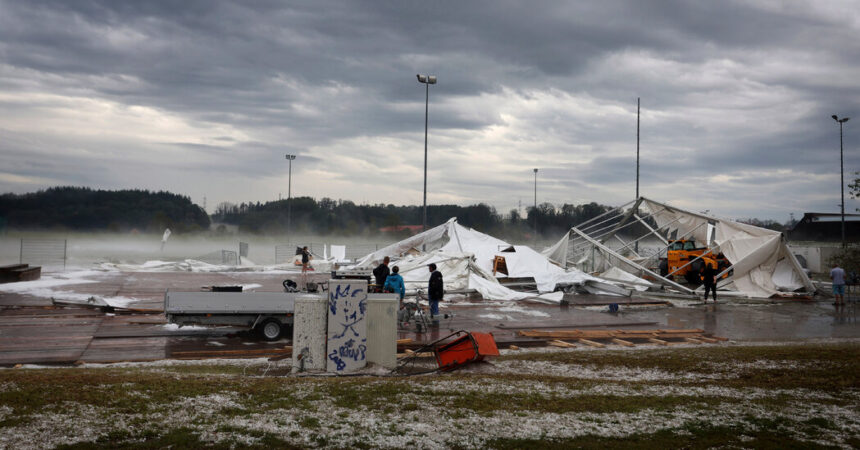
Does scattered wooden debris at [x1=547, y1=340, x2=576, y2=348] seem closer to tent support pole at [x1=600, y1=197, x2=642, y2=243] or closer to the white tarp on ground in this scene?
the white tarp on ground

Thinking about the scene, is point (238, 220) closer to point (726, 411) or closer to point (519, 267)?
point (519, 267)

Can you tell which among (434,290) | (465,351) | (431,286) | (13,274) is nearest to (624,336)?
(434,290)

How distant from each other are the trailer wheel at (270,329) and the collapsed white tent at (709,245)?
19.7 m

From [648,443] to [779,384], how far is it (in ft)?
14.5

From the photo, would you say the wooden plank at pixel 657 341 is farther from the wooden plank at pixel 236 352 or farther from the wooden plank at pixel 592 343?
the wooden plank at pixel 236 352

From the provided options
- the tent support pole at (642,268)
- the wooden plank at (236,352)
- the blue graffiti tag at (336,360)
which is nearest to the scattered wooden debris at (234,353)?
the wooden plank at (236,352)

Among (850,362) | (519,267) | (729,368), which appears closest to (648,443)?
(729,368)

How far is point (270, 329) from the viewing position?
14.0 m

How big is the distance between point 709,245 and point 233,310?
26.0m

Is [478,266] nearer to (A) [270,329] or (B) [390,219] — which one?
(A) [270,329]

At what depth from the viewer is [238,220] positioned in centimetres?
10062

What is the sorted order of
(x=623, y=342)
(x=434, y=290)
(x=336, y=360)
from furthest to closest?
(x=434, y=290), (x=623, y=342), (x=336, y=360)

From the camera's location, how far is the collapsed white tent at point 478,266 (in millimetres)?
25237

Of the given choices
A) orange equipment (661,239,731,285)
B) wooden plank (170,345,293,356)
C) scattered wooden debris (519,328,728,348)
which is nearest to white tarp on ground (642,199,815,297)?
orange equipment (661,239,731,285)
